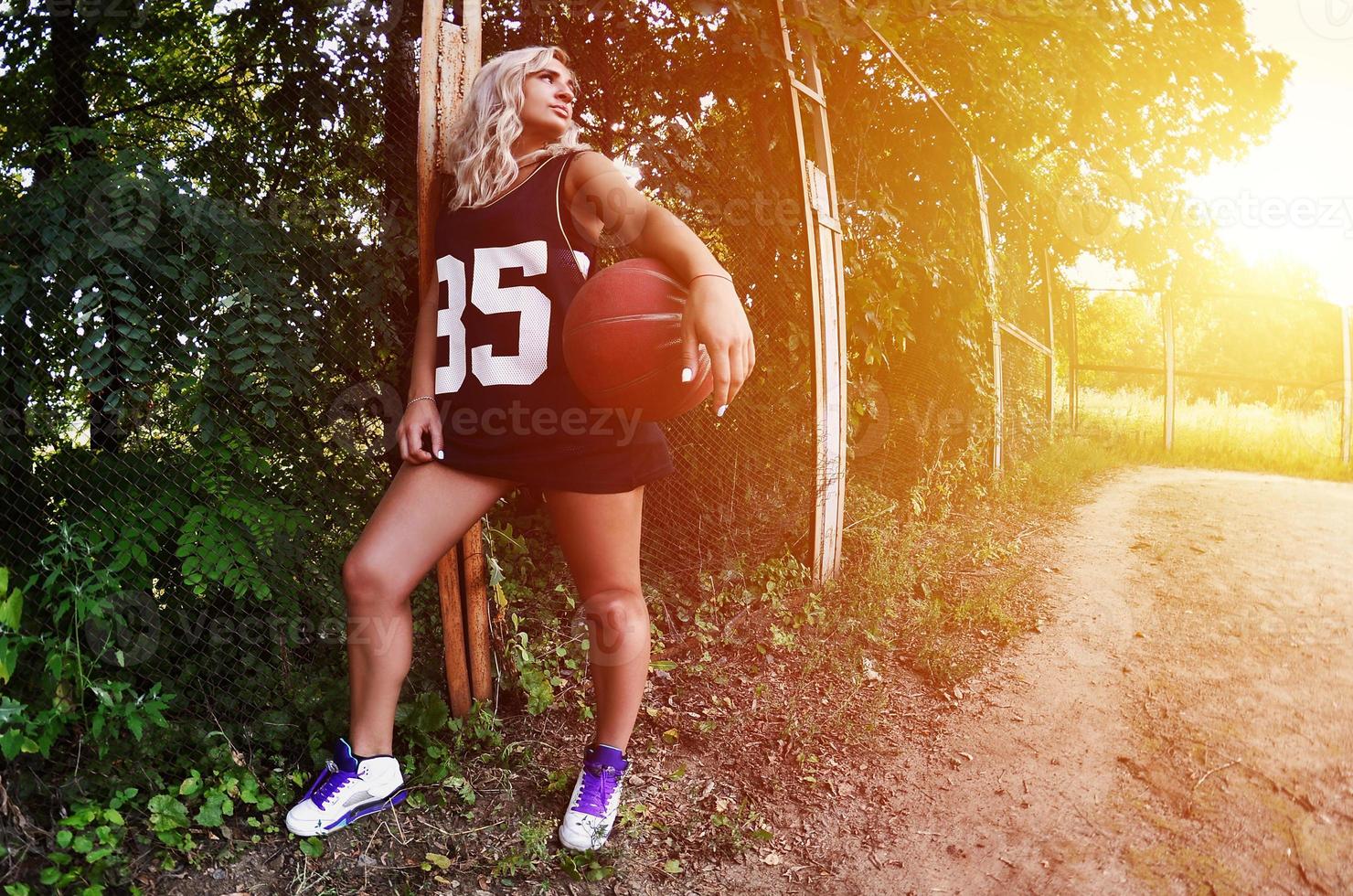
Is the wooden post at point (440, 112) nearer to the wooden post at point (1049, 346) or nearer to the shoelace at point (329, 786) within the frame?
the shoelace at point (329, 786)

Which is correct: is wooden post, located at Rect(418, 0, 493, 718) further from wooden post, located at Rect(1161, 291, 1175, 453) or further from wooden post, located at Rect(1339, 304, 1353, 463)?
wooden post, located at Rect(1161, 291, 1175, 453)

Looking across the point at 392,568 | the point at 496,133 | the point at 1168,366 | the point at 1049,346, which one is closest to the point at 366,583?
the point at 392,568

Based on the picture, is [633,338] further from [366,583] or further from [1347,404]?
[1347,404]

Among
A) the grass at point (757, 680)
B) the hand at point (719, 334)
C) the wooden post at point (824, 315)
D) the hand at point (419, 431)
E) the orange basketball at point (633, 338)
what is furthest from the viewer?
the wooden post at point (824, 315)

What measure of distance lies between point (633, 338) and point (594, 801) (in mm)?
1285

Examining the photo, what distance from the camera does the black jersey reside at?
1.92 metres

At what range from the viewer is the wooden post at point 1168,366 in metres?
9.22

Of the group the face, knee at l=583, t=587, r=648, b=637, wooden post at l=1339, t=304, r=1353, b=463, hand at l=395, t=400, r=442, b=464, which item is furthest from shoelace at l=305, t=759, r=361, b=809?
wooden post at l=1339, t=304, r=1353, b=463

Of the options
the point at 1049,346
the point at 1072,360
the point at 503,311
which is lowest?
the point at 503,311

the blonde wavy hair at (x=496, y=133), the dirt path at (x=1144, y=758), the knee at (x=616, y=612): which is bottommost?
the dirt path at (x=1144, y=758)

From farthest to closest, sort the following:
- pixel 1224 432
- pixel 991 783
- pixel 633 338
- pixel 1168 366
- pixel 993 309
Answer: pixel 1168 366 → pixel 1224 432 → pixel 993 309 → pixel 991 783 → pixel 633 338

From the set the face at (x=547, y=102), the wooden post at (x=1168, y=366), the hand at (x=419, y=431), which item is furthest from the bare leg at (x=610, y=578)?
the wooden post at (x=1168, y=366)

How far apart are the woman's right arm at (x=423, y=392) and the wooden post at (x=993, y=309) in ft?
15.1

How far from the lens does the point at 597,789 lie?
7.16 ft
